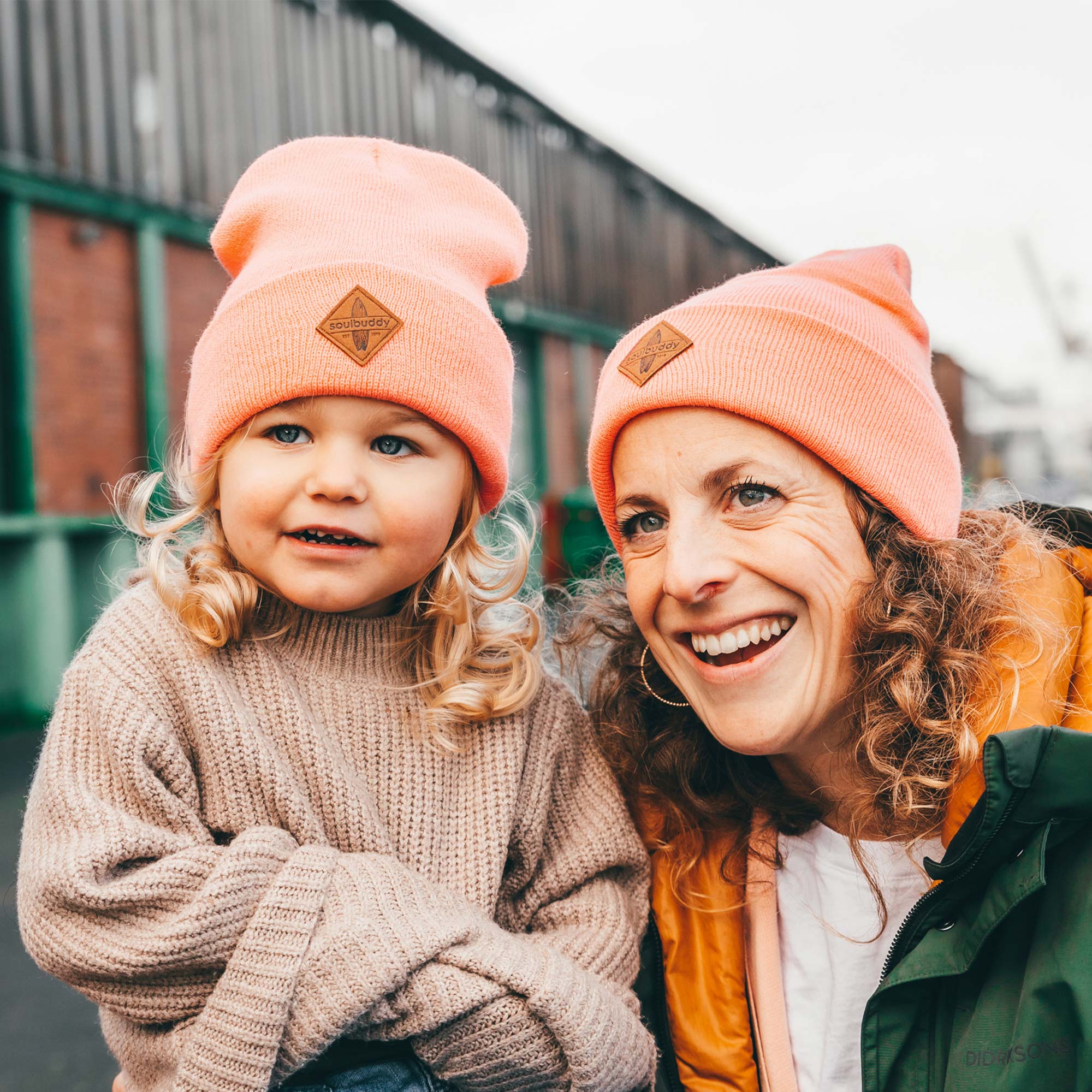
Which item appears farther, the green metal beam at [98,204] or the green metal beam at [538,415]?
the green metal beam at [538,415]

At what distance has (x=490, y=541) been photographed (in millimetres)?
2768

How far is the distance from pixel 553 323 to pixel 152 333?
624 cm

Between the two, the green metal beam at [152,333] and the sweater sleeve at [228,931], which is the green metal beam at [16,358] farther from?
the sweater sleeve at [228,931]

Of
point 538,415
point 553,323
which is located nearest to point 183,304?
point 538,415

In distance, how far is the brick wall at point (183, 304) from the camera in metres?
8.46

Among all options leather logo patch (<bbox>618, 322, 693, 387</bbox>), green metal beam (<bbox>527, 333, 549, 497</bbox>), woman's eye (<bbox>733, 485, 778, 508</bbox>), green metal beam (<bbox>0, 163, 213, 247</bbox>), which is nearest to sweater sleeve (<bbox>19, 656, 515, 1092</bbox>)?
woman's eye (<bbox>733, 485, 778, 508</bbox>)

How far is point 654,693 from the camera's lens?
220 centimetres

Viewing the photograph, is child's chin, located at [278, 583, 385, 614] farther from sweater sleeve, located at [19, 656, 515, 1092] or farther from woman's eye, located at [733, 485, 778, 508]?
woman's eye, located at [733, 485, 778, 508]

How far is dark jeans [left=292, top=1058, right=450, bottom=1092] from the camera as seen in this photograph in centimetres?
174

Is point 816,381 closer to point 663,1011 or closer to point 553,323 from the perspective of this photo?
point 663,1011

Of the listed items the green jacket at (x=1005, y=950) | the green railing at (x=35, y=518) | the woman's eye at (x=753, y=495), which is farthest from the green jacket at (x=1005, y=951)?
the green railing at (x=35, y=518)

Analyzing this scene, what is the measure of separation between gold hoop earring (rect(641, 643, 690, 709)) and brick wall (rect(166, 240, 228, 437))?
6.96 meters

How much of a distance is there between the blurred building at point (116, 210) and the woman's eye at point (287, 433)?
4.07 metres

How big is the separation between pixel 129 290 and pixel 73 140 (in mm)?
1121
